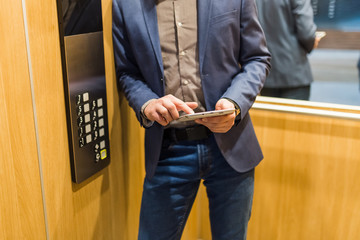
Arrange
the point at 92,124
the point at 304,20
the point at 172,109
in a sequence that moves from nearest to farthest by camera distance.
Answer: the point at 172,109
the point at 92,124
the point at 304,20

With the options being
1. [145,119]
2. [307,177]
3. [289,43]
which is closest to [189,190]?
[145,119]

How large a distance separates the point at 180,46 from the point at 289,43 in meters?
1.02

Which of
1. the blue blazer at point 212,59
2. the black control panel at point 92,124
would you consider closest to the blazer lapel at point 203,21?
the blue blazer at point 212,59

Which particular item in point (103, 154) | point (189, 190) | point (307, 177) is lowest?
point (307, 177)

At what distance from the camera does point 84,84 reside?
111cm

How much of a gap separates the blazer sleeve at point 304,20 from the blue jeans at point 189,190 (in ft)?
3.22

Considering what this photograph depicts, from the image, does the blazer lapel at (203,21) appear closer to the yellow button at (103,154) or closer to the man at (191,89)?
the man at (191,89)

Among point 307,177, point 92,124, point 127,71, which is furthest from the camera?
point 307,177

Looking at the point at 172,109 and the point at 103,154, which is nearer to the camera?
the point at 172,109

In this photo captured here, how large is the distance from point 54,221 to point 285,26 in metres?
1.47

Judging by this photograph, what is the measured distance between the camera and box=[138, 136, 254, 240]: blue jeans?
1.24 metres

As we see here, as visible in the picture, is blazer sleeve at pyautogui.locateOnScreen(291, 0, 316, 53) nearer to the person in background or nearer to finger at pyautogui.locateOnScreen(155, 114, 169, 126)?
the person in background

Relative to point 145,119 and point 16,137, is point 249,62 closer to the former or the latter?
point 145,119

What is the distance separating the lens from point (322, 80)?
3635mm
